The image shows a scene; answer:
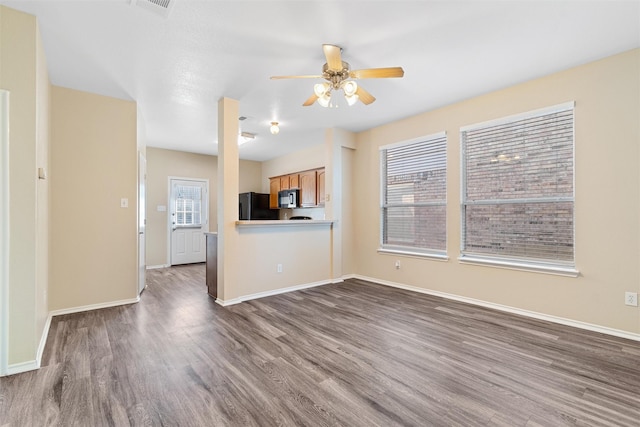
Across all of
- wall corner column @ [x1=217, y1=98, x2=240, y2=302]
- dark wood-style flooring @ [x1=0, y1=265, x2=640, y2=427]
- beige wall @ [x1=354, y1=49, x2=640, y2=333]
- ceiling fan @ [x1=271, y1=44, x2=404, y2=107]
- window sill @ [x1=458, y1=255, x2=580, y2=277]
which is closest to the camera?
dark wood-style flooring @ [x1=0, y1=265, x2=640, y2=427]

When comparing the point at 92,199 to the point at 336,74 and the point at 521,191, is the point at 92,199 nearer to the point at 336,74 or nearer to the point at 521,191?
the point at 336,74

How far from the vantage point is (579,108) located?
2979 millimetres

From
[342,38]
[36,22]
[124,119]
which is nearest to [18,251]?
[36,22]

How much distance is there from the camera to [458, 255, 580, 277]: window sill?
3027mm

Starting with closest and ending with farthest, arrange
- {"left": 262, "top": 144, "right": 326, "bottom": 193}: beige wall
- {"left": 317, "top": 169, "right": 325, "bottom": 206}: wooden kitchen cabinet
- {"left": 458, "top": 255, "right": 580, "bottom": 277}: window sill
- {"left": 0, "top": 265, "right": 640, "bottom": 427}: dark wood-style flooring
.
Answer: {"left": 0, "top": 265, "right": 640, "bottom": 427}: dark wood-style flooring < {"left": 458, "top": 255, "right": 580, "bottom": 277}: window sill < {"left": 317, "top": 169, "right": 325, "bottom": 206}: wooden kitchen cabinet < {"left": 262, "top": 144, "right": 326, "bottom": 193}: beige wall

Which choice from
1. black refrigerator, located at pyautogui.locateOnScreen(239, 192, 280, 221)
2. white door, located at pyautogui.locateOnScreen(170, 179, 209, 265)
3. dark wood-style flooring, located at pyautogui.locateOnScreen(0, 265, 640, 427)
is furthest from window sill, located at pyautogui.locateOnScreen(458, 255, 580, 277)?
white door, located at pyautogui.locateOnScreen(170, 179, 209, 265)

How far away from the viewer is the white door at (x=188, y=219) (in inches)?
261

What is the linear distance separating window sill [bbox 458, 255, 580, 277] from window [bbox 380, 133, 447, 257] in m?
0.38

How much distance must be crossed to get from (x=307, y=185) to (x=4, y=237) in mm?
4868

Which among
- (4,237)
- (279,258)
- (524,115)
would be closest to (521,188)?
(524,115)

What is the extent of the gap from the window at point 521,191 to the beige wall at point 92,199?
Result: 174 inches

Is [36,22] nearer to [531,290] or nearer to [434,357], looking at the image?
[434,357]

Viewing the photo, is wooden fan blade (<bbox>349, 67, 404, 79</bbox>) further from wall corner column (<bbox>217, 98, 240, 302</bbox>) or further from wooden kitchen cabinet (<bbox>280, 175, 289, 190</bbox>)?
wooden kitchen cabinet (<bbox>280, 175, 289, 190</bbox>)

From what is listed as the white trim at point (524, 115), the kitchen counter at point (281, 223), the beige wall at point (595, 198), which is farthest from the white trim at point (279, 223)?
the white trim at point (524, 115)
